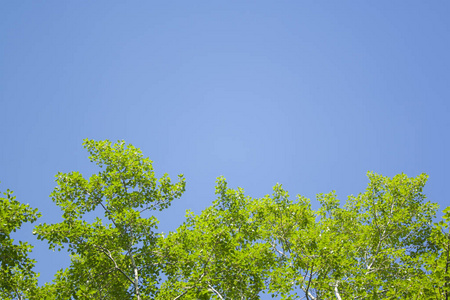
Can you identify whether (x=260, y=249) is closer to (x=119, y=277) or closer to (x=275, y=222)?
(x=275, y=222)

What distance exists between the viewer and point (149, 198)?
14.1 metres

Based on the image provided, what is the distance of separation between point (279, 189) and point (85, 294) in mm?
10980

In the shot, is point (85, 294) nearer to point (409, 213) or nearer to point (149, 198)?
point (149, 198)

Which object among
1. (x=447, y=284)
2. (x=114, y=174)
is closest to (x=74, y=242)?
(x=114, y=174)

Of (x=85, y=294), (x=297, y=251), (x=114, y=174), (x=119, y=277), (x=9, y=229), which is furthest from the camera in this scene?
(x=114, y=174)

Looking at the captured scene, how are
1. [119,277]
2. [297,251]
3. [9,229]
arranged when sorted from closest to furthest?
[9,229] < [297,251] < [119,277]

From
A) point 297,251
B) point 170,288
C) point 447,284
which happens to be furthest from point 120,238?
point 447,284

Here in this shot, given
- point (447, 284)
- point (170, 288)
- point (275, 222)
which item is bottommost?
point (447, 284)

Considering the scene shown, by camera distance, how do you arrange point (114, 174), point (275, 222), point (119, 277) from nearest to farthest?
point (119, 277)
point (114, 174)
point (275, 222)

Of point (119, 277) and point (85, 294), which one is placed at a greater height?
point (119, 277)

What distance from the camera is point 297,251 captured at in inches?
455

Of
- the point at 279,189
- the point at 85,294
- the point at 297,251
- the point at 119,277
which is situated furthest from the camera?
the point at 279,189

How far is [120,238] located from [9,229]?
3.77m

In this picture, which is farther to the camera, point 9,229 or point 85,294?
point 85,294
